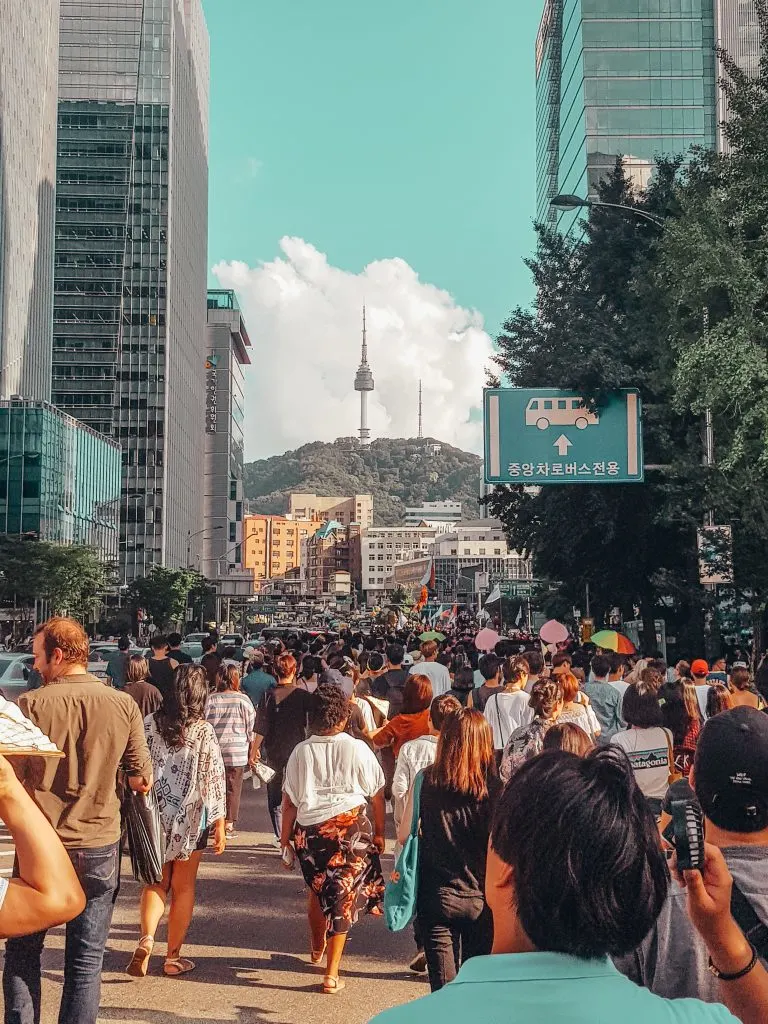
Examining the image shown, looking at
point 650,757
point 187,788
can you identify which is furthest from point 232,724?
point 650,757

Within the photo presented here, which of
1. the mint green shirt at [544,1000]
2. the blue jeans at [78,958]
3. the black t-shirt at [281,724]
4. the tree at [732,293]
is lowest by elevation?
the blue jeans at [78,958]

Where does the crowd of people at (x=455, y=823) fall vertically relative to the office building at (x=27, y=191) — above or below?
below

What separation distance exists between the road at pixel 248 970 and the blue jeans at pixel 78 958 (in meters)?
0.65

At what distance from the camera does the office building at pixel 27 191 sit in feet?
263

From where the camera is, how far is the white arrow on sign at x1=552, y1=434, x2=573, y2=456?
2050 centimetres

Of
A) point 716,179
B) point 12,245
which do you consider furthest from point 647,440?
point 12,245

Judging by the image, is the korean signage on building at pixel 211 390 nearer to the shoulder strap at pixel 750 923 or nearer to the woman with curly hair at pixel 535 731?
the woman with curly hair at pixel 535 731

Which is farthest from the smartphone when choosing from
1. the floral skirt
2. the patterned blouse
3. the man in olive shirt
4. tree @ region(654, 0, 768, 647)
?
tree @ region(654, 0, 768, 647)

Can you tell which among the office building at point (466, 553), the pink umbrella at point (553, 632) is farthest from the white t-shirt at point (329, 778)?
the office building at point (466, 553)

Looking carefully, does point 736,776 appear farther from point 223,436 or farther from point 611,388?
point 223,436

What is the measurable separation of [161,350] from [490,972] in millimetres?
120181

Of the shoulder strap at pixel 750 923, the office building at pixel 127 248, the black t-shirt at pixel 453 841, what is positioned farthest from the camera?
the office building at pixel 127 248

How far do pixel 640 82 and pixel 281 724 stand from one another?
234 ft

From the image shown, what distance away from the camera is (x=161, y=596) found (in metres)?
83.8
